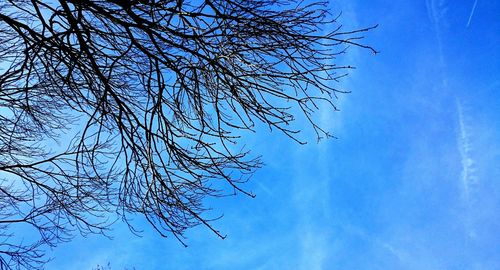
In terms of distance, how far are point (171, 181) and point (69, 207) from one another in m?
2.60

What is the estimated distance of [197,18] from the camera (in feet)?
12.8

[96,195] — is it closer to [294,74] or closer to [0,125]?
[0,125]

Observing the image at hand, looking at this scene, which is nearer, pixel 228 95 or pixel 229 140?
pixel 229 140

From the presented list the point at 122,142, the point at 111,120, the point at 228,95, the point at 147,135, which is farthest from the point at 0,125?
the point at 228,95

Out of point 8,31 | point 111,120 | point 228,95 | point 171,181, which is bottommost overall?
point 171,181

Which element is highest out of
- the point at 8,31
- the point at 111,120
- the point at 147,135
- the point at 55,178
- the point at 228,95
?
the point at 8,31

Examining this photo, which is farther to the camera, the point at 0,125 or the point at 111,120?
the point at 0,125

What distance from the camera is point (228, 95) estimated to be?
4.24 metres

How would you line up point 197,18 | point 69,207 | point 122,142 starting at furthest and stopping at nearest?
point 69,207 → point 122,142 → point 197,18

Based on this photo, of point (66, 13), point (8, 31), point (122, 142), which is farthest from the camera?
point (8, 31)

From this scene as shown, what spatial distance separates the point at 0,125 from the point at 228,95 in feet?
13.9

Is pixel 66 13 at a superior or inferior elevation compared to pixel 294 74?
superior

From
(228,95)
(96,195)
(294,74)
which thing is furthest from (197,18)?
(96,195)

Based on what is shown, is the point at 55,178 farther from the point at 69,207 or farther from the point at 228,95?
the point at 228,95
